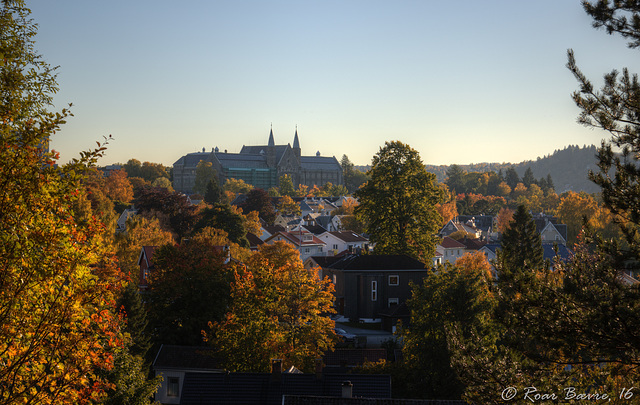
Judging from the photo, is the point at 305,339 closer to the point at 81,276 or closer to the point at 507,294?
the point at 507,294

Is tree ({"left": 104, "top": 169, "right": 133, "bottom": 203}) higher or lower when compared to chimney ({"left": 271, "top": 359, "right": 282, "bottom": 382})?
higher

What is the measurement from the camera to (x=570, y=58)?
13188 millimetres

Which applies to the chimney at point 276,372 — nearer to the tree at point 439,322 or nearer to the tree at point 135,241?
the tree at point 439,322

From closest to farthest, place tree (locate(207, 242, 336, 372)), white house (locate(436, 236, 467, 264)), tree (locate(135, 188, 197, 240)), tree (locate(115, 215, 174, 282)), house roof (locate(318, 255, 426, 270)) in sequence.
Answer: tree (locate(207, 242, 336, 372))
house roof (locate(318, 255, 426, 270))
tree (locate(115, 215, 174, 282))
tree (locate(135, 188, 197, 240))
white house (locate(436, 236, 467, 264))

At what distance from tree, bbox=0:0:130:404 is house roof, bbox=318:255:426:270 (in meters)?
41.8

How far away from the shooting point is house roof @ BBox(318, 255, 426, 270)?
51.4 metres

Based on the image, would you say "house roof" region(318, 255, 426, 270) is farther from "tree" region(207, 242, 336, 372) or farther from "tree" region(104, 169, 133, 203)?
"tree" region(104, 169, 133, 203)

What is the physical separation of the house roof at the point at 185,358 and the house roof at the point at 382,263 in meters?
21.4

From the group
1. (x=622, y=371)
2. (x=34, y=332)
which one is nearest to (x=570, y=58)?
(x=622, y=371)

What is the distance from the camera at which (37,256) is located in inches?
393

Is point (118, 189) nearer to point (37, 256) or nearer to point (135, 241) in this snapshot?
point (135, 241)

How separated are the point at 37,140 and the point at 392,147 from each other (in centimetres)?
4544

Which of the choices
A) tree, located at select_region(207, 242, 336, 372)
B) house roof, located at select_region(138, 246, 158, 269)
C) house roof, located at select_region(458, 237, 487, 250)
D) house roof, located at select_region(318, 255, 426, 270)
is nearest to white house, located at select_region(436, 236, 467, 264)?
house roof, located at select_region(458, 237, 487, 250)

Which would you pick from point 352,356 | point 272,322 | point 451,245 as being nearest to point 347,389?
point 272,322
